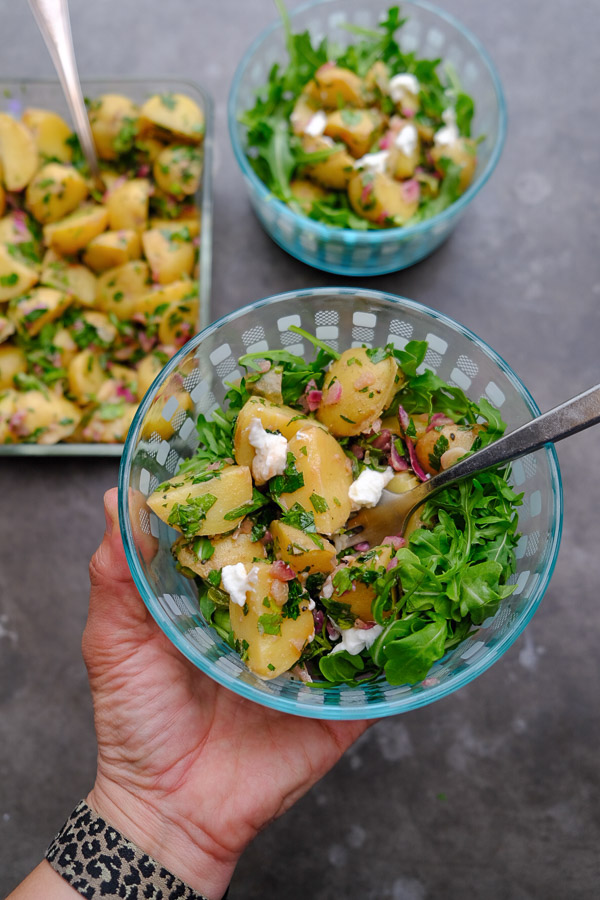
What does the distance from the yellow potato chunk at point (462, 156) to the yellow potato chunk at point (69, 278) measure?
0.91 m

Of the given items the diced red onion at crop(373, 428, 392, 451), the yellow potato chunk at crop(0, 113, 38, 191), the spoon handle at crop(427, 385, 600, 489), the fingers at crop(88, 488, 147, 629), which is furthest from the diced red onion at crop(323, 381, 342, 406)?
the yellow potato chunk at crop(0, 113, 38, 191)

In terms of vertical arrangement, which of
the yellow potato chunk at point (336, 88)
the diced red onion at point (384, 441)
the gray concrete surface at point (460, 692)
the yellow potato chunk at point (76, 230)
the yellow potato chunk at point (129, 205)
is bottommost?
the gray concrete surface at point (460, 692)

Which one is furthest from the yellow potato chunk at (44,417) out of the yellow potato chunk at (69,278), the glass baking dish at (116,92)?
the yellow potato chunk at (69,278)

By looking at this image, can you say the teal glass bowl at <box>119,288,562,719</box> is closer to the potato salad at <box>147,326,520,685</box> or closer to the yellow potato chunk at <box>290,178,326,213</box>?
the potato salad at <box>147,326,520,685</box>

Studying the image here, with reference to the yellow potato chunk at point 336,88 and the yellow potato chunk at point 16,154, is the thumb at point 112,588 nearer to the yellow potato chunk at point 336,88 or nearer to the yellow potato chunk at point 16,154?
the yellow potato chunk at point 16,154

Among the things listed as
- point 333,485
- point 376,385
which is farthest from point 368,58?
point 333,485

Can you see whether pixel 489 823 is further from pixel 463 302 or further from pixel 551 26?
pixel 551 26

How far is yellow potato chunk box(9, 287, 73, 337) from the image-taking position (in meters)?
1.70

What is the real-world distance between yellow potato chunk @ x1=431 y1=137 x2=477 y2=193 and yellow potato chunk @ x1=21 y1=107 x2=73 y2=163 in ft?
3.10

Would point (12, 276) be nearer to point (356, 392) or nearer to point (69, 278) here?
point (69, 278)

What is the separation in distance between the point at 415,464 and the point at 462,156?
858 mm

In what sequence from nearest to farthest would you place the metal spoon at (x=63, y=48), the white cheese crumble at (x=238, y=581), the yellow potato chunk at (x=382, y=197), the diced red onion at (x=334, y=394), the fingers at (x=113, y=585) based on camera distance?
the white cheese crumble at (x=238, y=581)
the diced red onion at (x=334, y=394)
the fingers at (x=113, y=585)
the metal spoon at (x=63, y=48)
the yellow potato chunk at (x=382, y=197)

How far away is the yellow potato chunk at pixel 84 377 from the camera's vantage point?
1.71 m

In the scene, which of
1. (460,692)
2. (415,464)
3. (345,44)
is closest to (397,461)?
(415,464)
